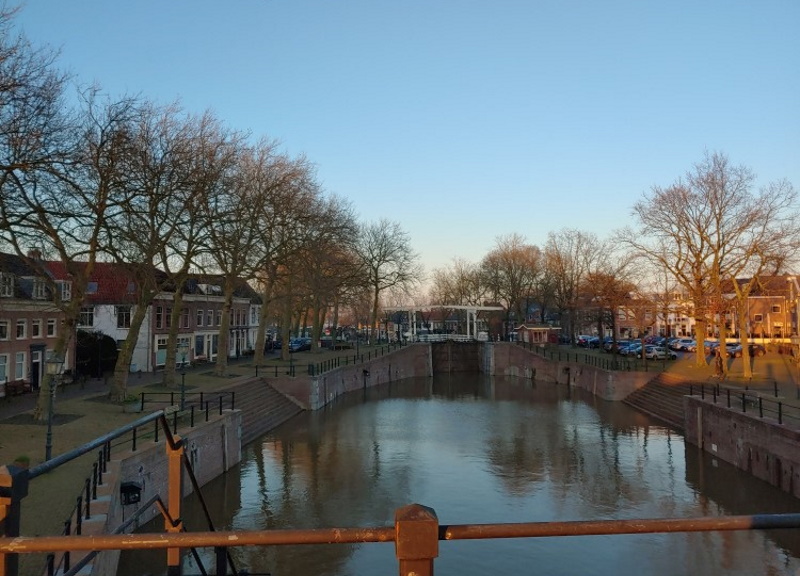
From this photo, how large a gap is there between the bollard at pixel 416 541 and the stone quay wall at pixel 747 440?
18057mm

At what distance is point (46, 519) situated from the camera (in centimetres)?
1035

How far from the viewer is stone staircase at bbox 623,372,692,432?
2889 centimetres

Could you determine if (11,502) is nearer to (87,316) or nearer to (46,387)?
(46,387)

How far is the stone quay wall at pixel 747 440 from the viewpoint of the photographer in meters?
17.1

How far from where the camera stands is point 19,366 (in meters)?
28.5

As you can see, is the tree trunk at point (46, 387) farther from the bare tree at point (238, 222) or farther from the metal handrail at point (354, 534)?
the metal handrail at point (354, 534)

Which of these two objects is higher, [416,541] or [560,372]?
[416,541]

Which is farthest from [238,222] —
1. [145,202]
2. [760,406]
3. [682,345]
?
[682,345]

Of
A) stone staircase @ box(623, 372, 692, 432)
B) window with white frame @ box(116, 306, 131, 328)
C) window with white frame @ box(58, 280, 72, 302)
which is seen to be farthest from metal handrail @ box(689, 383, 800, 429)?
window with white frame @ box(116, 306, 131, 328)

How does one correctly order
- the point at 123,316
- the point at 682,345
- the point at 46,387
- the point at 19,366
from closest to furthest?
the point at 46,387 < the point at 19,366 < the point at 123,316 < the point at 682,345

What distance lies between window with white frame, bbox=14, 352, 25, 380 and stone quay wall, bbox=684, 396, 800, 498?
3086 cm

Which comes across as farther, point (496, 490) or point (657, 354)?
point (657, 354)

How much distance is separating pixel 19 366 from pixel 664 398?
32.9 meters

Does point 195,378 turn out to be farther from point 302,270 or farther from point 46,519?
point 46,519
